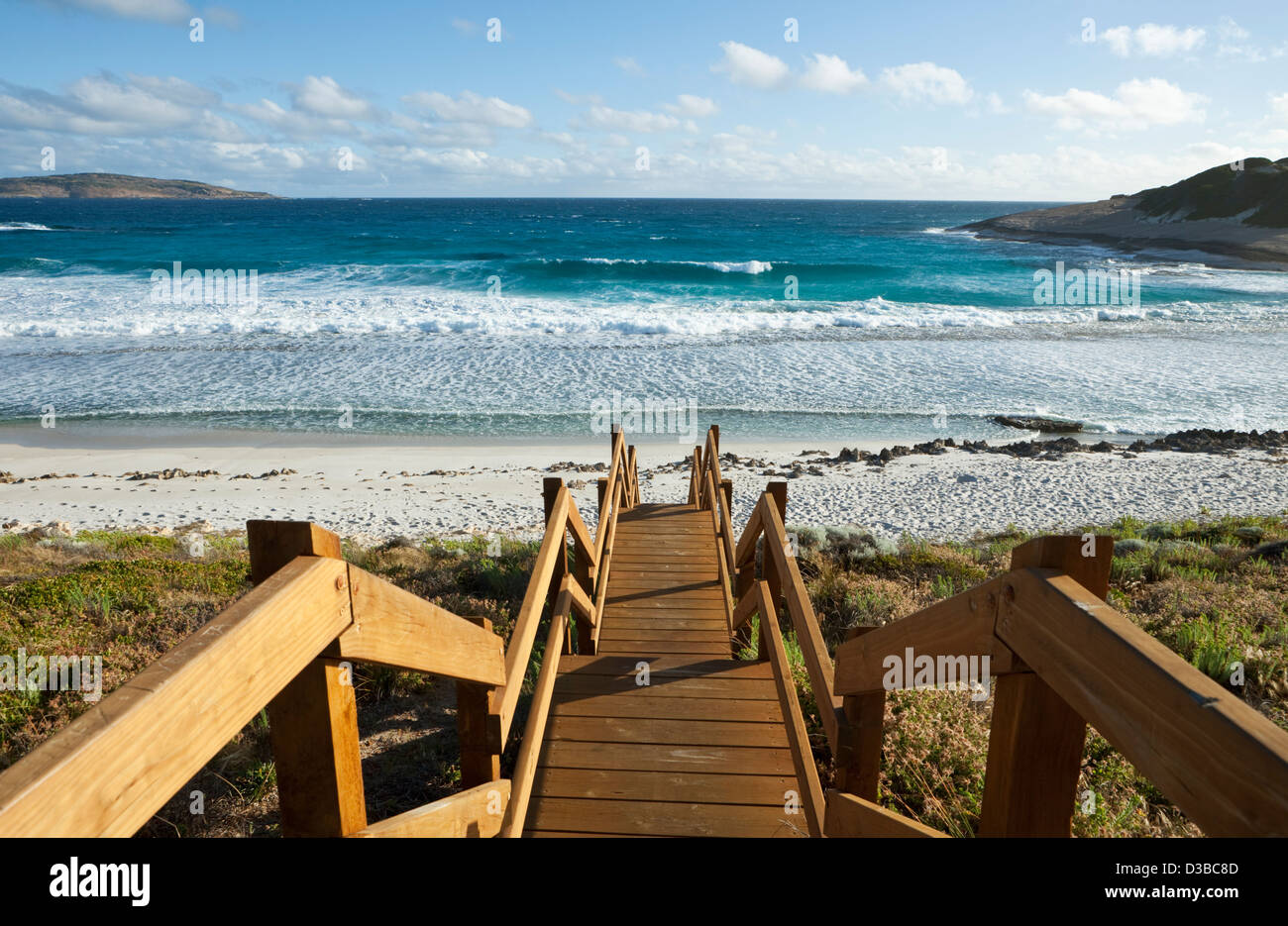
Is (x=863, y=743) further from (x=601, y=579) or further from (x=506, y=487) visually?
(x=506, y=487)

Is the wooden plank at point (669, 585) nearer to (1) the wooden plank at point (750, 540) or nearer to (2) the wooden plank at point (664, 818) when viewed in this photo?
(1) the wooden plank at point (750, 540)

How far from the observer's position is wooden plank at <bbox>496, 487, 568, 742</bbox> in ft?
9.42

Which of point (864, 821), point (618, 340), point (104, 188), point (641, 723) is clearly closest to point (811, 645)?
point (864, 821)

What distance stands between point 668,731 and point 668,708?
261 mm

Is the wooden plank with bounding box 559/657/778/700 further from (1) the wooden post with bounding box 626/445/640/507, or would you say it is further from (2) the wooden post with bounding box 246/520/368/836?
(1) the wooden post with bounding box 626/445/640/507

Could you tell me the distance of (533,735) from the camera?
3252 millimetres

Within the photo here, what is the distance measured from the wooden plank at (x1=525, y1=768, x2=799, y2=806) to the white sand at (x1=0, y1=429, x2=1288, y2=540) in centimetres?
801

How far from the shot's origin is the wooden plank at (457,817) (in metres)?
2.03

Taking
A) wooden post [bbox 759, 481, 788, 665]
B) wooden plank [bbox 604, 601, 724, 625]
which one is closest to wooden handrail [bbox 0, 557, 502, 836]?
wooden post [bbox 759, 481, 788, 665]

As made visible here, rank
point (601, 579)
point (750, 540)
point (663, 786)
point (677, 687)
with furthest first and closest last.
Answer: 1. point (601, 579)
2. point (750, 540)
3. point (677, 687)
4. point (663, 786)

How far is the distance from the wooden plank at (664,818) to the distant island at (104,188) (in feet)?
530
